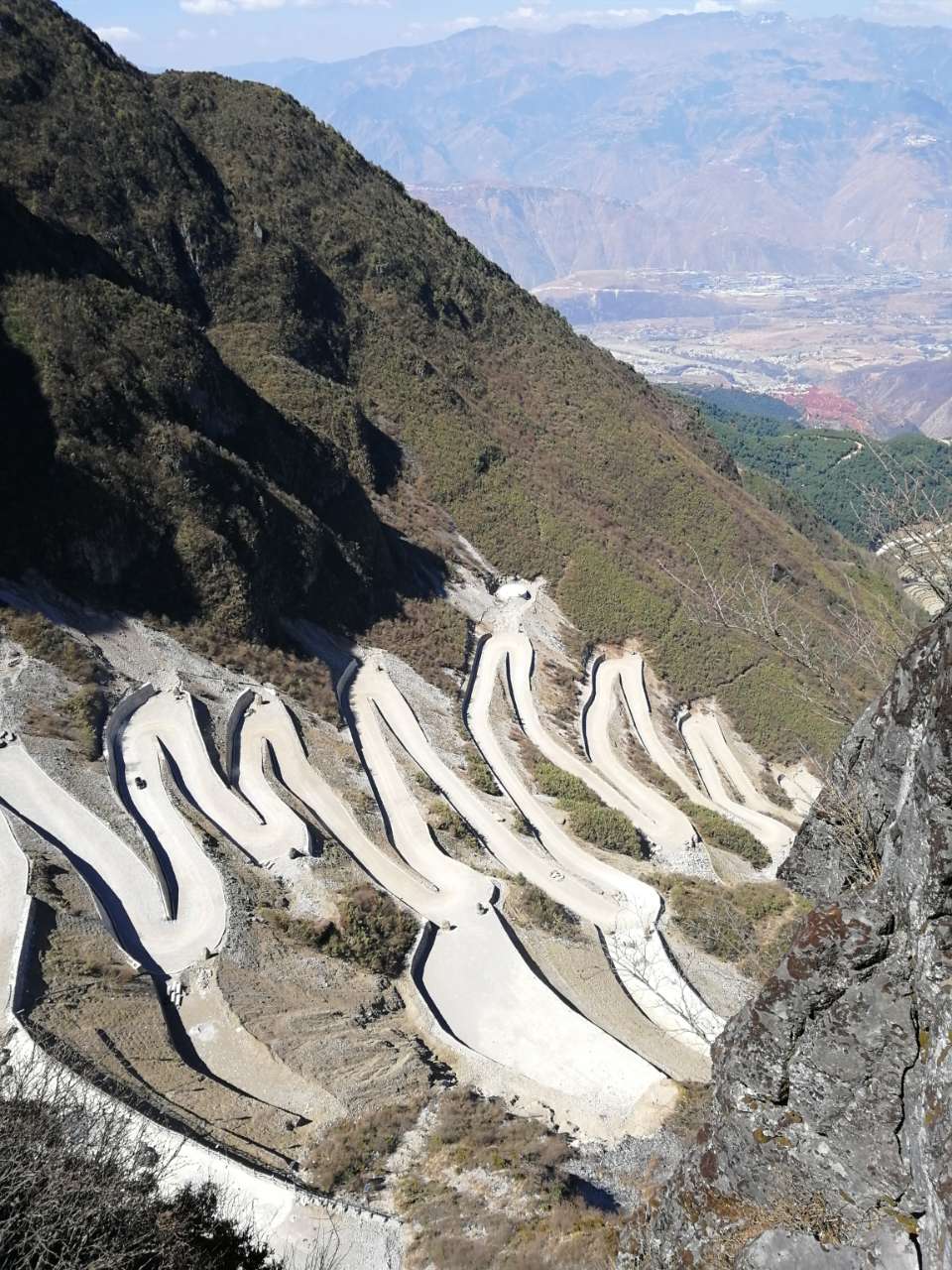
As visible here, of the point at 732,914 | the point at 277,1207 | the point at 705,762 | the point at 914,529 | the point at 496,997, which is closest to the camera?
the point at 914,529

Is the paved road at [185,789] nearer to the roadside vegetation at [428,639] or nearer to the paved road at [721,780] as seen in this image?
the roadside vegetation at [428,639]

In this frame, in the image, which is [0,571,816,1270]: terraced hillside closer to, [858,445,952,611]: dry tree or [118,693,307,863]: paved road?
[118,693,307,863]: paved road

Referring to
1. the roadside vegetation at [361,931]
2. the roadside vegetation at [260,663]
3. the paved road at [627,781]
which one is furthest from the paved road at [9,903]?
the paved road at [627,781]

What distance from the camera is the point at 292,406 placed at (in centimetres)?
5878

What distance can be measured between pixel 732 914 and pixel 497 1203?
15112 millimetres

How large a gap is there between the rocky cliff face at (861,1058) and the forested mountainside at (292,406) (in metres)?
28.6

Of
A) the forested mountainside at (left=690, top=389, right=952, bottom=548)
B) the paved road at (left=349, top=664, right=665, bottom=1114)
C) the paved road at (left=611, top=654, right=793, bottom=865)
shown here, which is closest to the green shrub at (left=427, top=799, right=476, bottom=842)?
the paved road at (left=349, top=664, right=665, bottom=1114)

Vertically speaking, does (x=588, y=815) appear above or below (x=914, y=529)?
below

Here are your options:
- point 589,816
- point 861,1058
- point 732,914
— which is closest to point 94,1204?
point 861,1058

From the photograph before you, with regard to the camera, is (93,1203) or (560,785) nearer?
(93,1203)

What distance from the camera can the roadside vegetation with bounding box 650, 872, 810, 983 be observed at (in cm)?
2761

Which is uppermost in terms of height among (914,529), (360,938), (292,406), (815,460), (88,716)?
(815,460)

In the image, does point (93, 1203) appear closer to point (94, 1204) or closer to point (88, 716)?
point (94, 1204)

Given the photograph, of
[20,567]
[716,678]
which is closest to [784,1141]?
[20,567]
